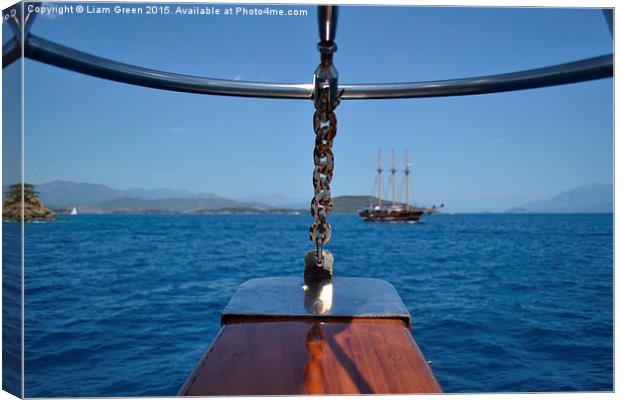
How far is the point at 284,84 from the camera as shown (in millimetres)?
993

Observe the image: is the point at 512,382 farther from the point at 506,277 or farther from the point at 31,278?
the point at 31,278

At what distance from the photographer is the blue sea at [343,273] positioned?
454 centimetres

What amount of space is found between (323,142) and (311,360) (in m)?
0.41

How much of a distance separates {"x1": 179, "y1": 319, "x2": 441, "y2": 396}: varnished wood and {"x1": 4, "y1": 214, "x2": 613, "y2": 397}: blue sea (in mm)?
3470

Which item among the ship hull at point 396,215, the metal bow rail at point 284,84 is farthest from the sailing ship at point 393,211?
the metal bow rail at point 284,84

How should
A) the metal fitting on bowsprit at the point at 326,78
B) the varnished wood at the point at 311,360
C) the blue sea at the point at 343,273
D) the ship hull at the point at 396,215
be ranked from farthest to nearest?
the ship hull at the point at 396,215 < the blue sea at the point at 343,273 < the metal fitting on bowsprit at the point at 326,78 < the varnished wood at the point at 311,360

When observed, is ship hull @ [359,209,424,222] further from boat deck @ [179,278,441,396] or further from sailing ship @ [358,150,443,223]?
boat deck @ [179,278,441,396]

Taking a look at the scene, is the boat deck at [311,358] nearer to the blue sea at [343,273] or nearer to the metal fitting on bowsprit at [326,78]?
the metal fitting on bowsprit at [326,78]

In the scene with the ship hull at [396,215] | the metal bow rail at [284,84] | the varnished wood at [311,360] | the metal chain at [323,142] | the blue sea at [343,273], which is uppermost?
the metal bow rail at [284,84]

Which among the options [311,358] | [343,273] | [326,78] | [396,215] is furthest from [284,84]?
[396,215]

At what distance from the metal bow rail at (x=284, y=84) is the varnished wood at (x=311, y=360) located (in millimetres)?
440

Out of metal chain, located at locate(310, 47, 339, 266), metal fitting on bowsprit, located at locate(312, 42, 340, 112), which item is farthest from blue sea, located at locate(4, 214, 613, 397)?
metal fitting on bowsprit, located at locate(312, 42, 340, 112)

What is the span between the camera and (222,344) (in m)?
0.75

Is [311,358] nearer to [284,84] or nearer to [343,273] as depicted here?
[284,84]
